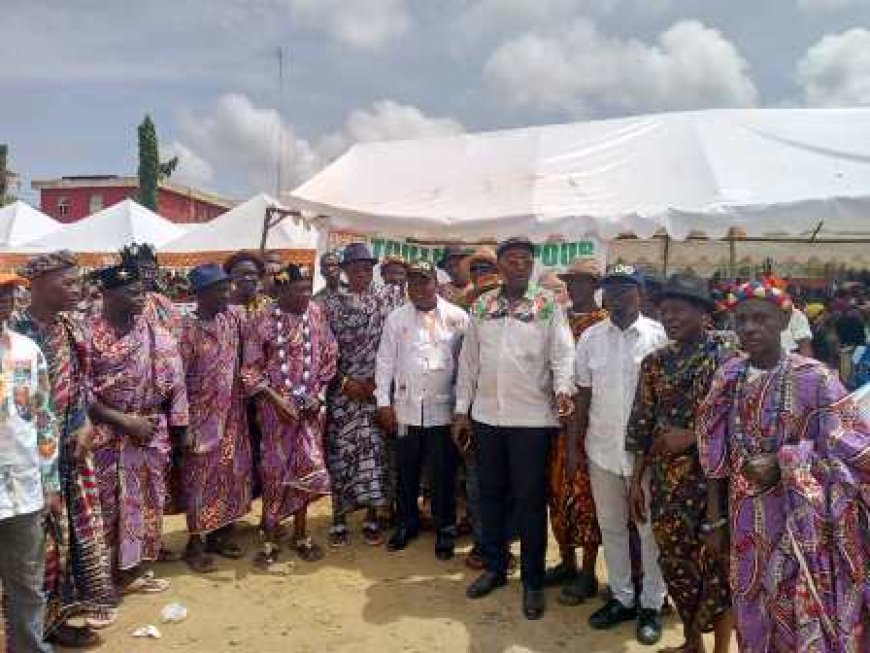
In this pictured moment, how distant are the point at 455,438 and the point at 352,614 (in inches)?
47.4

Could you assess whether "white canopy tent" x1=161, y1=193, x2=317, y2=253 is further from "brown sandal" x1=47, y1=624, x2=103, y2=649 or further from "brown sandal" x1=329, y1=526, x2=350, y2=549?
"brown sandal" x1=47, y1=624, x2=103, y2=649

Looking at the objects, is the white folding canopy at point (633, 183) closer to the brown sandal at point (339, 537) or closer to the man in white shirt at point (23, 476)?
the brown sandal at point (339, 537)

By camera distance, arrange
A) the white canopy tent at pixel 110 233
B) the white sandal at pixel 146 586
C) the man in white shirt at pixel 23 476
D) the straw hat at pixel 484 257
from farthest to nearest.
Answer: the white canopy tent at pixel 110 233
the straw hat at pixel 484 257
the white sandal at pixel 146 586
the man in white shirt at pixel 23 476

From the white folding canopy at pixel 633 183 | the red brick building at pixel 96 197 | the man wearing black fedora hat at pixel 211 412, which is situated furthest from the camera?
the red brick building at pixel 96 197

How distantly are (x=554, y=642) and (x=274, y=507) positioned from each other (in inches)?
81.4

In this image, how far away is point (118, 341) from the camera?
161 inches

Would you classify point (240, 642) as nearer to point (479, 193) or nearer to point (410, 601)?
point (410, 601)

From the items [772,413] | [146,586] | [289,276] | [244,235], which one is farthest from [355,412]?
[244,235]

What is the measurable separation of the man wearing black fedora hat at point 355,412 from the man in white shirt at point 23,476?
2219 mm

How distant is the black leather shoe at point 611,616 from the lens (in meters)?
3.96

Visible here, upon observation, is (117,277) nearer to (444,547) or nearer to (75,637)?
(75,637)

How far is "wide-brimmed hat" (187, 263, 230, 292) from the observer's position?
457 cm

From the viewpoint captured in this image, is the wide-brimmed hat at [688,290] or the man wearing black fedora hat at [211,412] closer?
the wide-brimmed hat at [688,290]

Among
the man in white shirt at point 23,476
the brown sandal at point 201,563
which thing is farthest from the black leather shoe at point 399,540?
the man in white shirt at point 23,476
